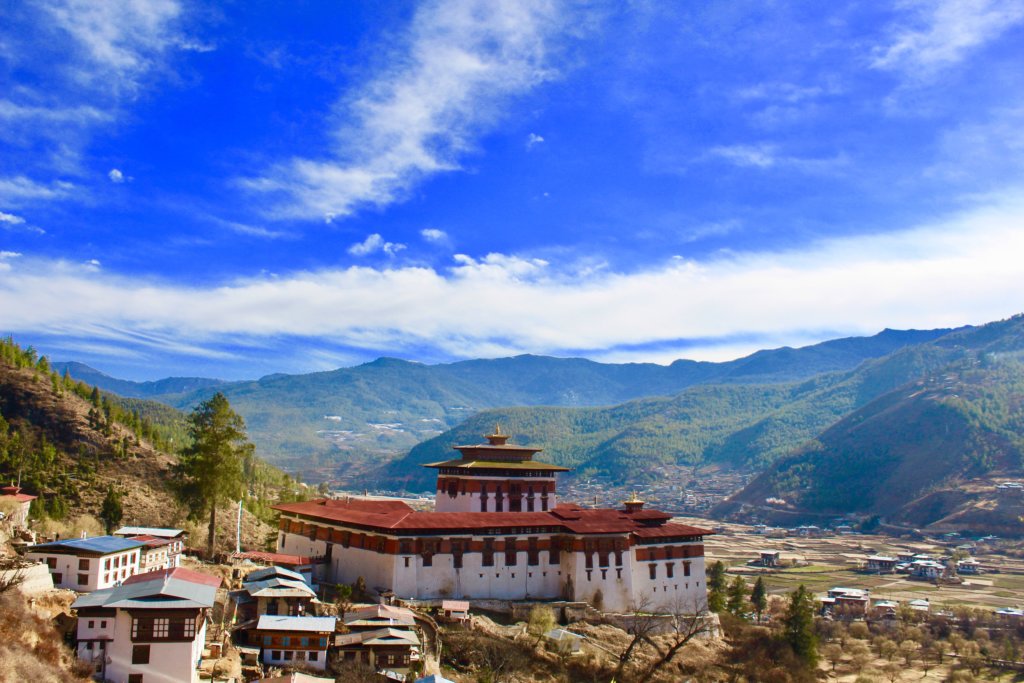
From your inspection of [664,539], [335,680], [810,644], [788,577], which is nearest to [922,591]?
[788,577]

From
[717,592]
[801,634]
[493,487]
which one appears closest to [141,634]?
[493,487]

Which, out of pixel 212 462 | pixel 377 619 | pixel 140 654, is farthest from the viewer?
pixel 212 462

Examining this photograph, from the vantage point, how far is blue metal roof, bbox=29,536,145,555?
44.8 m

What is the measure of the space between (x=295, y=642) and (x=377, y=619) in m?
4.95

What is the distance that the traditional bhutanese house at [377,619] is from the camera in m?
46.9

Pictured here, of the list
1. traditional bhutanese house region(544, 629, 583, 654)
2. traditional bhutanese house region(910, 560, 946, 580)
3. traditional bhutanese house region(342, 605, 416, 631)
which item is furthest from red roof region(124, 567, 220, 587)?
traditional bhutanese house region(910, 560, 946, 580)

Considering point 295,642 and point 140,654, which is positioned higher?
point 140,654

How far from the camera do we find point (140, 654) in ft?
128

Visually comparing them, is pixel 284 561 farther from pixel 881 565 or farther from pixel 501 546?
pixel 881 565

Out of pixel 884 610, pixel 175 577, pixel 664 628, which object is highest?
pixel 175 577

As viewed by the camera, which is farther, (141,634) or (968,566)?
(968,566)

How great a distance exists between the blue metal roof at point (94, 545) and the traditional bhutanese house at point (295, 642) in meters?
9.44

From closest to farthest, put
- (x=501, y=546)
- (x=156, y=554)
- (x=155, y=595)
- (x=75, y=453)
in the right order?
(x=155, y=595) → (x=156, y=554) → (x=501, y=546) → (x=75, y=453)

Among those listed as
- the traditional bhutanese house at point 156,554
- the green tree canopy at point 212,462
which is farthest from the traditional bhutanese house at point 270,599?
the green tree canopy at point 212,462
